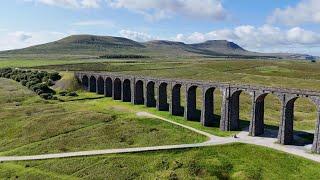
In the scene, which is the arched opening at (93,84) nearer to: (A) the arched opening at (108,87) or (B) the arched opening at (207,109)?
(A) the arched opening at (108,87)

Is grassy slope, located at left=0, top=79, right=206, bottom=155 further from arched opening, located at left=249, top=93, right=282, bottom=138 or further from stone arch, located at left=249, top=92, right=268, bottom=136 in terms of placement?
arched opening, located at left=249, top=93, right=282, bottom=138

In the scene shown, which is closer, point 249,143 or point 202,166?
point 202,166

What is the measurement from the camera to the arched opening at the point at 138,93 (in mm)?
116500

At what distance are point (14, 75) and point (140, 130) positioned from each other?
10970 cm

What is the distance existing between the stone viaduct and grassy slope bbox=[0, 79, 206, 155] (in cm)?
856

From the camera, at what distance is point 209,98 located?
295ft

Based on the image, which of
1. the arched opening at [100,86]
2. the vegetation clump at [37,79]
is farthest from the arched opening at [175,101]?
the arched opening at [100,86]

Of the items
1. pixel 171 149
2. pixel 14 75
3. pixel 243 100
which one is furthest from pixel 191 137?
pixel 14 75

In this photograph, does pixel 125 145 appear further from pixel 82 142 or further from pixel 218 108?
pixel 218 108

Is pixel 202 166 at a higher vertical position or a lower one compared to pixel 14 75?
lower

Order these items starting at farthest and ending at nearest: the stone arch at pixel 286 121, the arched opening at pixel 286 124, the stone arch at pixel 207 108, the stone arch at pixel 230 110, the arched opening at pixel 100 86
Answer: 1. the arched opening at pixel 100 86
2. the stone arch at pixel 207 108
3. the stone arch at pixel 230 110
4. the arched opening at pixel 286 124
5. the stone arch at pixel 286 121

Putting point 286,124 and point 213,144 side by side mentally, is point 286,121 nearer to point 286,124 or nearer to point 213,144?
point 286,124

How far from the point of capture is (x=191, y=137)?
79.1 metres

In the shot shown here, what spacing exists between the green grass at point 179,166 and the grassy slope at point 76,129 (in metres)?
6.66
